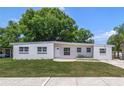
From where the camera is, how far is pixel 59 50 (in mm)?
38062

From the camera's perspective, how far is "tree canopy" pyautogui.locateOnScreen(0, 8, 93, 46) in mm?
45875

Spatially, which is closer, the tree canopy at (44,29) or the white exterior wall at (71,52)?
the white exterior wall at (71,52)

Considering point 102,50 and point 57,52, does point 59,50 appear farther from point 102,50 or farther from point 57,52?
point 102,50

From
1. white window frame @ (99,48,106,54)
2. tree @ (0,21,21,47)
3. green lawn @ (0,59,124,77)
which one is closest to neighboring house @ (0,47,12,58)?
tree @ (0,21,21,47)

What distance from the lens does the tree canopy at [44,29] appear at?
45875 mm

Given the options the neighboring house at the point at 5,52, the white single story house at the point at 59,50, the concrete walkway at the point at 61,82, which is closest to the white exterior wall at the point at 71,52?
the white single story house at the point at 59,50

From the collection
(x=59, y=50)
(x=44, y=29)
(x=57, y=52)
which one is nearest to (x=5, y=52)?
(x=44, y=29)

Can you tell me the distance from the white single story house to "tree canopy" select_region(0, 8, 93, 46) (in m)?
7.90

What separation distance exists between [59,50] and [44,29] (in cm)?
868

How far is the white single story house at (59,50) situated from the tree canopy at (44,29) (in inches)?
311

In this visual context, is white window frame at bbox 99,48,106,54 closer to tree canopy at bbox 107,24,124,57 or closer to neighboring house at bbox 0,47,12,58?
tree canopy at bbox 107,24,124,57

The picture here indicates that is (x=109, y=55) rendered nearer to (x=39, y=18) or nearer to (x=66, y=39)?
(x=66, y=39)

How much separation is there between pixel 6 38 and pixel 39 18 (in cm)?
836

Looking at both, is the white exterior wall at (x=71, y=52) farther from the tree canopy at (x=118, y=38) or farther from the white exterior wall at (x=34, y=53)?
the tree canopy at (x=118, y=38)
